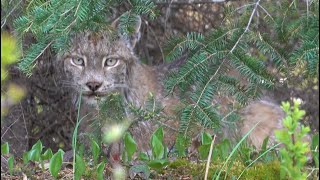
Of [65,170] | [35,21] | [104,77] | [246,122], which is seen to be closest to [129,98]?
[104,77]

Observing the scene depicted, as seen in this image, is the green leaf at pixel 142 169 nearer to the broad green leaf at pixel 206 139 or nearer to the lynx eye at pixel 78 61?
the broad green leaf at pixel 206 139

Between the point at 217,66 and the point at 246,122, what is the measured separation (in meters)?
2.56

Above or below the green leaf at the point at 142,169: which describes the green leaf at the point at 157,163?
above

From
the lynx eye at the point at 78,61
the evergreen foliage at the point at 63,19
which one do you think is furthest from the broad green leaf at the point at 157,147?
the lynx eye at the point at 78,61

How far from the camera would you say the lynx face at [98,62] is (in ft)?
17.6

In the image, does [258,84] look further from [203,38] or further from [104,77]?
[104,77]

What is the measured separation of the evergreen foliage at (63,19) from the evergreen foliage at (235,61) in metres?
0.38

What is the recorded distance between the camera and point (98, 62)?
550cm

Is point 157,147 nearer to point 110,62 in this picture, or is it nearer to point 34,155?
point 34,155

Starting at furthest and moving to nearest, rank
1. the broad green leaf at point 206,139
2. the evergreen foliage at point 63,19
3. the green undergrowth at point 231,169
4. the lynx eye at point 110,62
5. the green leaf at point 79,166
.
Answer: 1. the lynx eye at point 110,62
2. the broad green leaf at point 206,139
3. the green undergrowth at point 231,169
4. the evergreen foliage at point 63,19
5. the green leaf at point 79,166

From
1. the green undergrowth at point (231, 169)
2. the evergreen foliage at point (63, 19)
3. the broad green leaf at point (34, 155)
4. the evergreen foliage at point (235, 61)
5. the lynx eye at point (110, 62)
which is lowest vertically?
the green undergrowth at point (231, 169)

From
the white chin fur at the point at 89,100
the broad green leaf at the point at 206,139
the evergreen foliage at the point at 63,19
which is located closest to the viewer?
the evergreen foliage at the point at 63,19

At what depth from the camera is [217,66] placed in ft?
12.1

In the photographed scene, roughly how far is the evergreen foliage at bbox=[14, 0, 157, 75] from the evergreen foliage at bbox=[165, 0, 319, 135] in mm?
379
